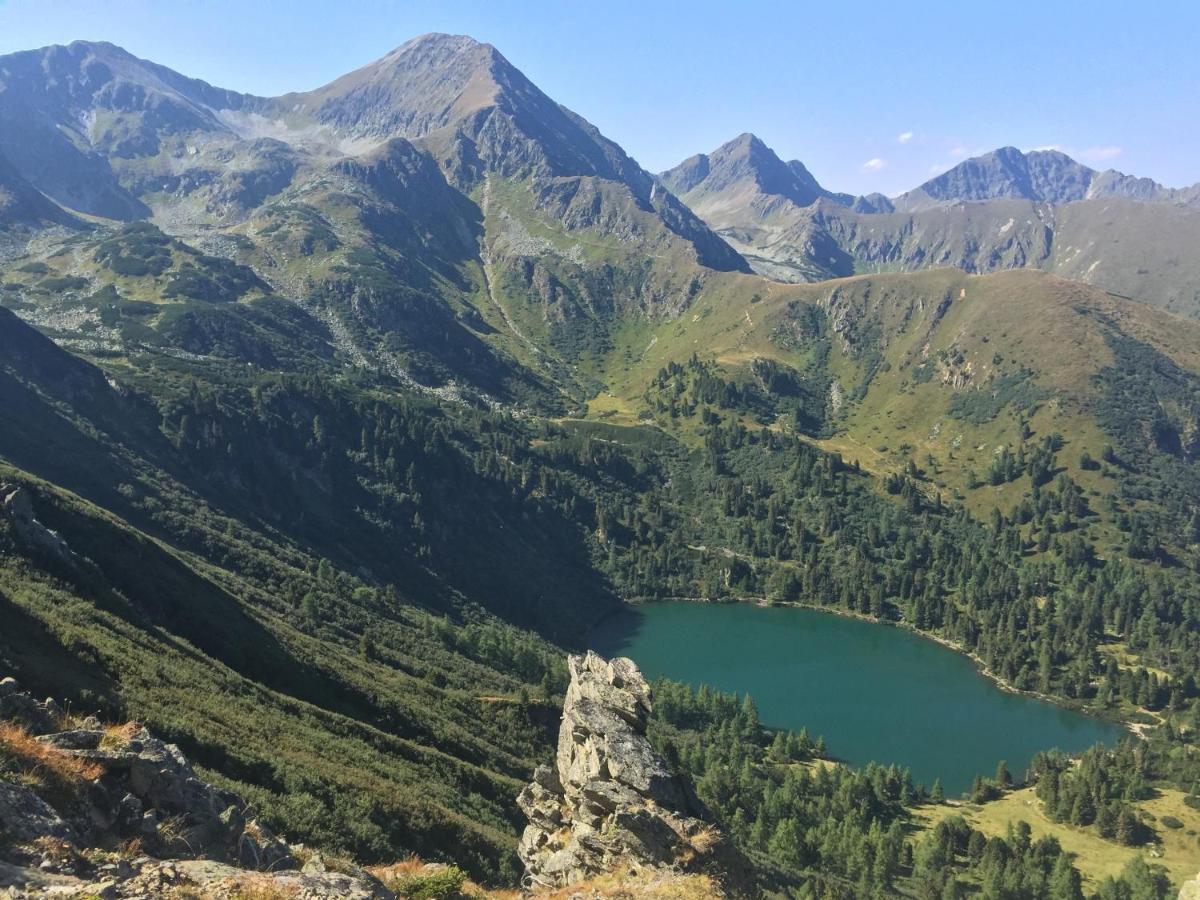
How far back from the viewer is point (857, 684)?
15338 centimetres

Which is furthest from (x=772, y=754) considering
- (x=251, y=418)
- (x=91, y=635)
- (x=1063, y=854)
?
(x=251, y=418)

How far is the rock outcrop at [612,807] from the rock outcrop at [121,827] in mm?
10486

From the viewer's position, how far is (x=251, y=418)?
174625 mm

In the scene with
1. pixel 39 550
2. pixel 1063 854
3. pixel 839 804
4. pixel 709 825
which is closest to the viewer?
pixel 709 825

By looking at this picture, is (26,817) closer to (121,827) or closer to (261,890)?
(121,827)

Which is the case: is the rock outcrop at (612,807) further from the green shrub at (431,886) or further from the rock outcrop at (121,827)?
the rock outcrop at (121,827)

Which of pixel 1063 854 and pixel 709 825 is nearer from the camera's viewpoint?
pixel 709 825

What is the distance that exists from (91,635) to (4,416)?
317ft

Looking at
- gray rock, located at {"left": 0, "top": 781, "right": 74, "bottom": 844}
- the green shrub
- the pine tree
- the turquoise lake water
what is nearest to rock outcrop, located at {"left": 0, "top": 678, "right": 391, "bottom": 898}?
gray rock, located at {"left": 0, "top": 781, "right": 74, "bottom": 844}

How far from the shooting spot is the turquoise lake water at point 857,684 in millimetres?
128250

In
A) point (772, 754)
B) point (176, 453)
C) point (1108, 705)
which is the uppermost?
point (176, 453)

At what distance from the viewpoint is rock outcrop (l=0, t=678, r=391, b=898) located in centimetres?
1527

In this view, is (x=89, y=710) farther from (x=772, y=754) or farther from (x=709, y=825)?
(x=772, y=754)

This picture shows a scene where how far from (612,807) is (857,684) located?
13847 cm
